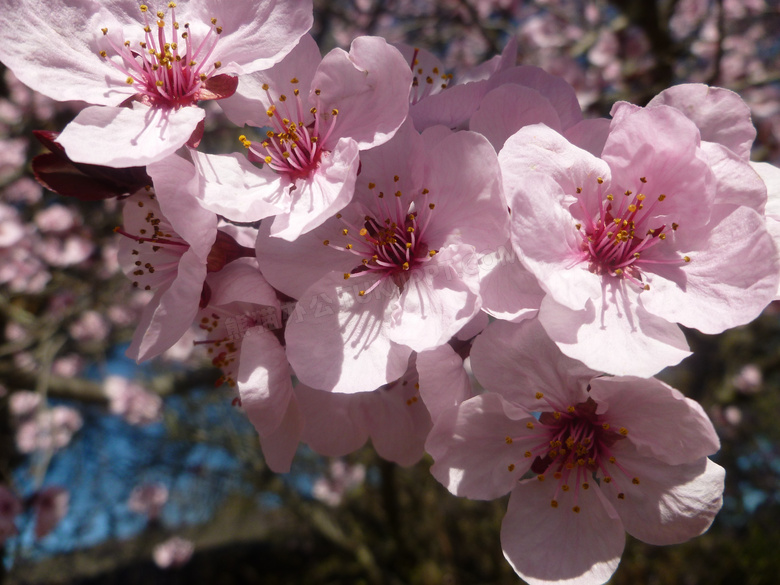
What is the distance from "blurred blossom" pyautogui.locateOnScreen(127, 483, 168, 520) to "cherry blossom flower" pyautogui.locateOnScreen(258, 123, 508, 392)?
19.1ft

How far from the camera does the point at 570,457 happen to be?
1.15m

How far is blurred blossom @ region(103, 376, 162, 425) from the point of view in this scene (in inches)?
181

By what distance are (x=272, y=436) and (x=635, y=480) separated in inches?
30.3

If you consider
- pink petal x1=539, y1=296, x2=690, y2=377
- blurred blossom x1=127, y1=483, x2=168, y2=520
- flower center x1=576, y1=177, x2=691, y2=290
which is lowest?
blurred blossom x1=127, y1=483, x2=168, y2=520

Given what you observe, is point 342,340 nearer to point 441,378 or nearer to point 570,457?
point 441,378

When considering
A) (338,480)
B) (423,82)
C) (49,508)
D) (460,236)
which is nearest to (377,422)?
(460,236)

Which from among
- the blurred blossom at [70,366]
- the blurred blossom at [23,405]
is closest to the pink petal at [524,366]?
the blurred blossom at [23,405]

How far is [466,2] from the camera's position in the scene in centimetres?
Result: 278

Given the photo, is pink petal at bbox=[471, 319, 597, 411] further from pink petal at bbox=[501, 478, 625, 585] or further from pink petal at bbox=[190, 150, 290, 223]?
pink petal at bbox=[190, 150, 290, 223]

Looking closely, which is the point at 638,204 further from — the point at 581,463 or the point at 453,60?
the point at 453,60

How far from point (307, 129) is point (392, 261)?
0.33 m

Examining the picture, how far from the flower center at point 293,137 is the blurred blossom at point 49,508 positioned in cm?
374

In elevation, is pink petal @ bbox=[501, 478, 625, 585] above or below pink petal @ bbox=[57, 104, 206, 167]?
below

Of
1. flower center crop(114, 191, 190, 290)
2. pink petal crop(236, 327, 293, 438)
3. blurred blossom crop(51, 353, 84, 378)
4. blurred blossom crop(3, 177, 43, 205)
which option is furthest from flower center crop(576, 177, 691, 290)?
blurred blossom crop(51, 353, 84, 378)
